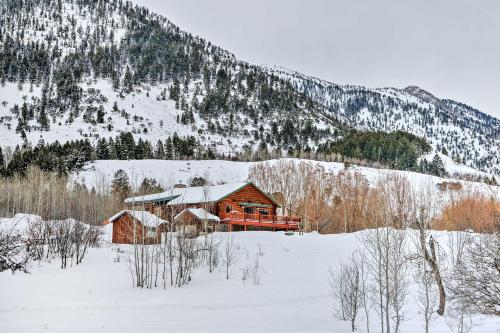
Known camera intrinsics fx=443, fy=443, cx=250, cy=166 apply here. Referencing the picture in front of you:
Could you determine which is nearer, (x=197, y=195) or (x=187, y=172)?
(x=197, y=195)

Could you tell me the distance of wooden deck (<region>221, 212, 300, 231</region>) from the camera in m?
46.8

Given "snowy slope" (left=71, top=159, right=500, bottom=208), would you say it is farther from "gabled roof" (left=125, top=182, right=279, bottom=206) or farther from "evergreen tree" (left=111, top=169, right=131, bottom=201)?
"gabled roof" (left=125, top=182, right=279, bottom=206)

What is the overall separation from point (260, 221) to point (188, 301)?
25496 millimetres

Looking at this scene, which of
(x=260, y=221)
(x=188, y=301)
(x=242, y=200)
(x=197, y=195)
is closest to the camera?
(x=188, y=301)

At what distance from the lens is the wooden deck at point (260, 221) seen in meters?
46.8

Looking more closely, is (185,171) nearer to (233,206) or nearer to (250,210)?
(250,210)

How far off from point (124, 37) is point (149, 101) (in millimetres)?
59018

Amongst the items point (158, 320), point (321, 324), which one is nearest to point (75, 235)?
point (158, 320)

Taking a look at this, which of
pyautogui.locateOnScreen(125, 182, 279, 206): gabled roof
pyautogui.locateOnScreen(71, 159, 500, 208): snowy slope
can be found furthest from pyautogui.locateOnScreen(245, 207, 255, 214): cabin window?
pyautogui.locateOnScreen(71, 159, 500, 208): snowy slope

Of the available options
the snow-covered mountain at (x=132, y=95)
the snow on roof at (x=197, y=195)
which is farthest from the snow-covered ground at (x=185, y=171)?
the snow on roof at (x=197, y=195)

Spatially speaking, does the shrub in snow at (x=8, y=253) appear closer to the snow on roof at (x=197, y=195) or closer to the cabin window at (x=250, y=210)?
the snow on roof at (x=197, y=195)

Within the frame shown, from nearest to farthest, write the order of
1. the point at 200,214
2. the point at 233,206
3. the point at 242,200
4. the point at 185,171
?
the point at 200,214, the point at 233,206, the point at 242,200, the point at 185,171

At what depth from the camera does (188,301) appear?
76.5 ft

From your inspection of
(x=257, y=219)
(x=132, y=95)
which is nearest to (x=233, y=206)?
(x=257, y=219)
